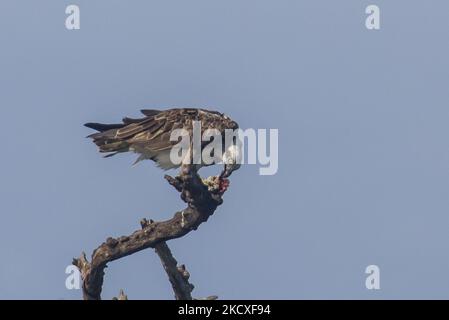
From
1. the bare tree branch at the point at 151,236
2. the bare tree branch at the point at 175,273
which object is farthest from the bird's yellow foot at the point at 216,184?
the bare tree branch at the point at 175,273

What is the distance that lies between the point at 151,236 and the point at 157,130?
3.60m

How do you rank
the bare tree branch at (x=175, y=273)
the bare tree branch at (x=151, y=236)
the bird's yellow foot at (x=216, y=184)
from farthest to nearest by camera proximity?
the bare tree branch at (x=175, y=273) < the bird's yellow foot at (x=216, y=184) < the bare tree branch at (x=151, y=236)

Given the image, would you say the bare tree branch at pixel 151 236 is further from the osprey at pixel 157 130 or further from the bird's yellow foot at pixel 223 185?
the osprey at pixel 157 130

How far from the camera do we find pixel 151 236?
3566cm

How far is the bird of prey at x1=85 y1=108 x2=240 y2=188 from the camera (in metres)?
38.1

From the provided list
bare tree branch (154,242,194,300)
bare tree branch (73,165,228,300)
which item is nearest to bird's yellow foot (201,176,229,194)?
bare tree branch (73,165,228,300)

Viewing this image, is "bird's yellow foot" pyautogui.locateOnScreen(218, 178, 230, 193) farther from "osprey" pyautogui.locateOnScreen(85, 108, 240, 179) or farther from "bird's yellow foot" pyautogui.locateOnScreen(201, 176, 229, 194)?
"osprey" pyautogui.locateOnScreen(85, 108, 240, 179)

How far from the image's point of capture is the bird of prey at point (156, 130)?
38094 millimetres

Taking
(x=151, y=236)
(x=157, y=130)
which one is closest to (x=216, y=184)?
(x=151, y=236)
